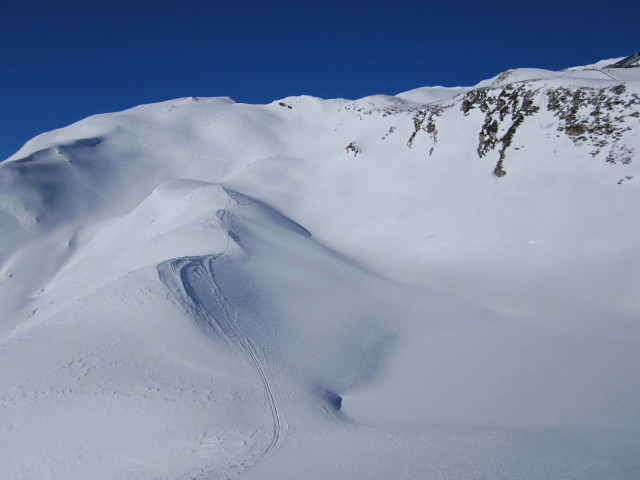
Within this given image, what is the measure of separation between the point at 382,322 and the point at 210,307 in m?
5.87

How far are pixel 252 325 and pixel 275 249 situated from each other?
6769 mm

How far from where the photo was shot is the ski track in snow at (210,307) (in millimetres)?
9383

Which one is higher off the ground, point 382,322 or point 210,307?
point 210,307

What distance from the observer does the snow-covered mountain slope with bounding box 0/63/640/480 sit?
7.00m

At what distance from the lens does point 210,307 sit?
11.5 metres

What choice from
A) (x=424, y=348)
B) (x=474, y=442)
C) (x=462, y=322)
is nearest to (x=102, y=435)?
(x=474, y=442)

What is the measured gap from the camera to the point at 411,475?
5852 millimetres

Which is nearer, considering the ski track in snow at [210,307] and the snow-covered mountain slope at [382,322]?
the snow-covered mountain slope at [382,322]

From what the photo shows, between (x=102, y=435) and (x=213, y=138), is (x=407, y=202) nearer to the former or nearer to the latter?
(x=102, y=435)

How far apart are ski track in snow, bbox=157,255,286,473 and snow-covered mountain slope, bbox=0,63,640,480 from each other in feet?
0.24

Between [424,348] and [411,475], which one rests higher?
[411,475]

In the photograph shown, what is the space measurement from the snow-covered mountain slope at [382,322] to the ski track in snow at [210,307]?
74 millimetres

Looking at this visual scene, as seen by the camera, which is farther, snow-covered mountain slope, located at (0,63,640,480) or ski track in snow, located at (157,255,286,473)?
ski track in snow, located at (157,255,286,473)

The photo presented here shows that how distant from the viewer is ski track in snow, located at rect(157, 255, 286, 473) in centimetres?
938
